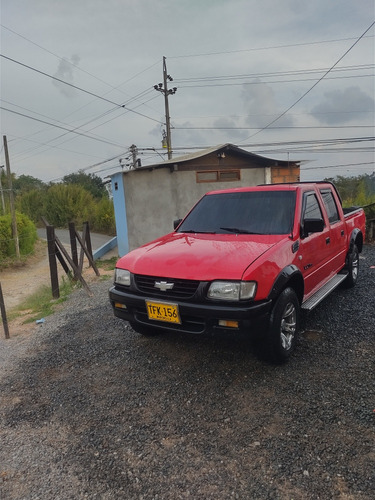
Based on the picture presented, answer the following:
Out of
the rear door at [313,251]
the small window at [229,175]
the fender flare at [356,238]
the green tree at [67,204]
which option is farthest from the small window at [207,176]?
the green tree at [67,204]

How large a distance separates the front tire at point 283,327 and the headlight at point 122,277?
1.42 m

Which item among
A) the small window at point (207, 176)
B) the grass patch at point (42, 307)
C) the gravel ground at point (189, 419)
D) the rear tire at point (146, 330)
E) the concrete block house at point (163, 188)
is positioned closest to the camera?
the gravel ground at point (189, 419)

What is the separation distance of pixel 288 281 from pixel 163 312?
1.21 metres

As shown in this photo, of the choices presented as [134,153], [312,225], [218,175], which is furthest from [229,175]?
[134,153]

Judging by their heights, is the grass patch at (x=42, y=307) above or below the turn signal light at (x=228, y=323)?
below

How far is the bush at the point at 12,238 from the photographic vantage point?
→ 14.4m

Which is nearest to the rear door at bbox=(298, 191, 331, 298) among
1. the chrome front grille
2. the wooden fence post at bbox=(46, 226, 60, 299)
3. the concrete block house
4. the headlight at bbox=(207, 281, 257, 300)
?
the headlight at bbox=(207, 281, 257, 300)

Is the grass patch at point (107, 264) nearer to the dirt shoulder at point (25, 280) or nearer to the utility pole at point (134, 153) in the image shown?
the dirt shoulder at point (25, 280)

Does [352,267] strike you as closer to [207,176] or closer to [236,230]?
[236,230]

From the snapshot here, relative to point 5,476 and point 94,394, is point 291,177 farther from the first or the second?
point 5,476

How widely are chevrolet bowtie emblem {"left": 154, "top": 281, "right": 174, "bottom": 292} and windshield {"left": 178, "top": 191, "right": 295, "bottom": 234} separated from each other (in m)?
1.11

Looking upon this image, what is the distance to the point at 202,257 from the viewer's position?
10.3 feet

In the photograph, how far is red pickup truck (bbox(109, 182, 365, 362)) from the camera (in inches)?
113

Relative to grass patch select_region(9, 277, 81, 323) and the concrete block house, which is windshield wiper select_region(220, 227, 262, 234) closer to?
grass patch select_region(9, 277, 81, 323)
